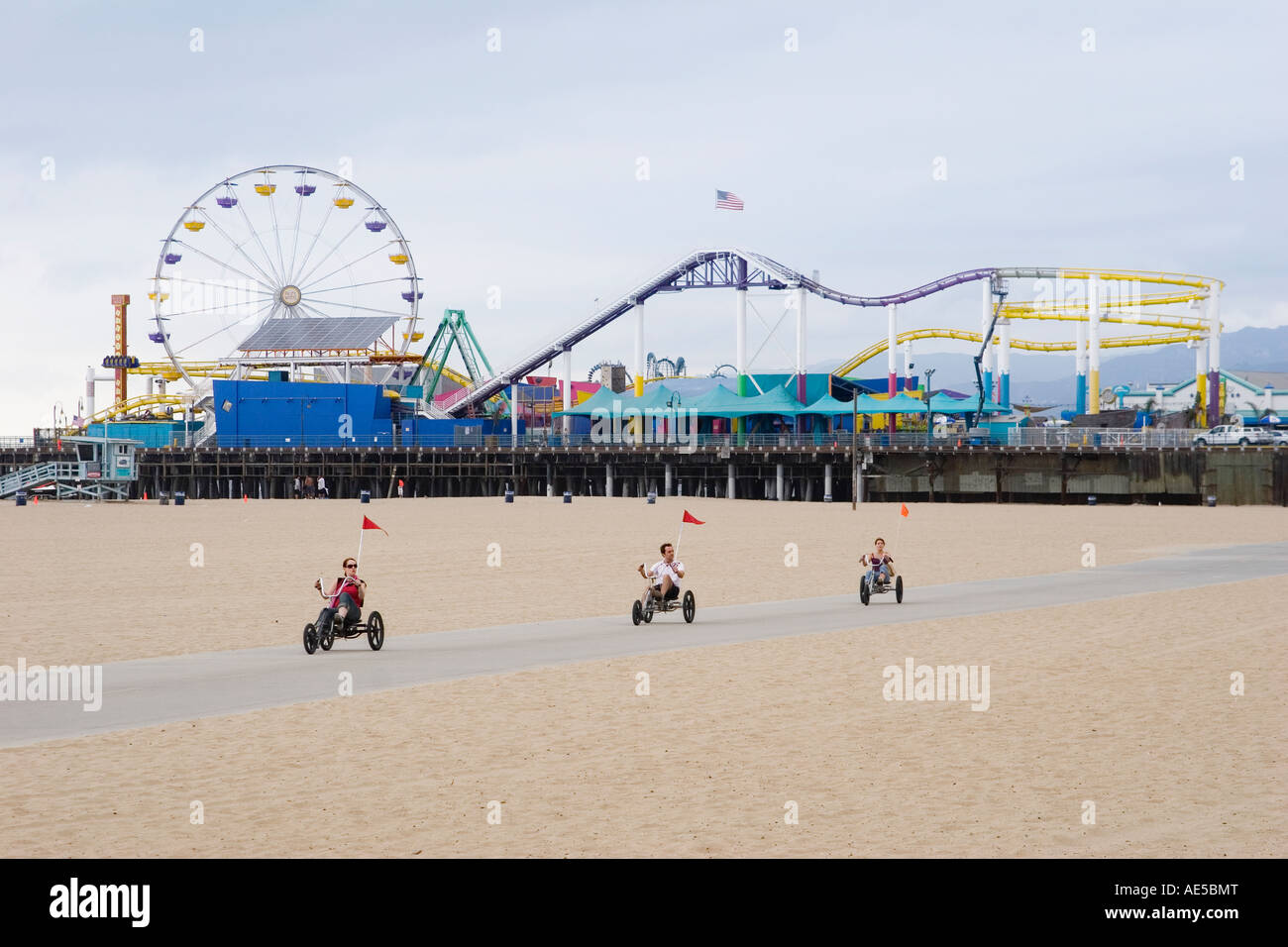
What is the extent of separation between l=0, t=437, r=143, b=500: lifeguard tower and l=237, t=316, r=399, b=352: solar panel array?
115 feet

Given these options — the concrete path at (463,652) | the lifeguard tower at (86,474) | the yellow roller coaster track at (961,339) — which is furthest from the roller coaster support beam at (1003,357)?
the concrete path at (463,652)

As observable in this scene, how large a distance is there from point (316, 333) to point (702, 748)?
10342cm

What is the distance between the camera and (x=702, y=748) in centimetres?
1168

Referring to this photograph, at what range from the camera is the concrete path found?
13156 millimetres

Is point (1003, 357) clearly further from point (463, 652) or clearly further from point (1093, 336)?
point (463, 652)

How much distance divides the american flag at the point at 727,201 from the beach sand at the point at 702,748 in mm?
66988

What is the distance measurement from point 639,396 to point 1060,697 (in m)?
89.8

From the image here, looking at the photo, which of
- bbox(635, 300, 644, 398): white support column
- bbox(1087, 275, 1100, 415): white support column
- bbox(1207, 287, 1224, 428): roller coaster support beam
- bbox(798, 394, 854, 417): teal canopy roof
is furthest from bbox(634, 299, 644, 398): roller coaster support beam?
bbox(1207, 287, 1224, 428): roller coaster support beam

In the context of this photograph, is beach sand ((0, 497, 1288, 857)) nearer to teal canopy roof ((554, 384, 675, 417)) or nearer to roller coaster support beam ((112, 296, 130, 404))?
teal canopy roof ((554, 384, 675, 417))

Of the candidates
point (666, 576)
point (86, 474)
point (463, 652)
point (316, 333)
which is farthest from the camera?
point (316, 333)

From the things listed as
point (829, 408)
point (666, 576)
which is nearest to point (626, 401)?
point (829, 408)

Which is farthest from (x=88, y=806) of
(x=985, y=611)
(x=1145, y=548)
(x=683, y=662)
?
(x=1145, y=548)

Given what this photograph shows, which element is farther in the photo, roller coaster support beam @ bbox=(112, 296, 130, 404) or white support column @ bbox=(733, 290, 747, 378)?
roller coaster support beam @ bbox=(112, 296, 130, 404)

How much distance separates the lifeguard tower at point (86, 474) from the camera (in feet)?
241
